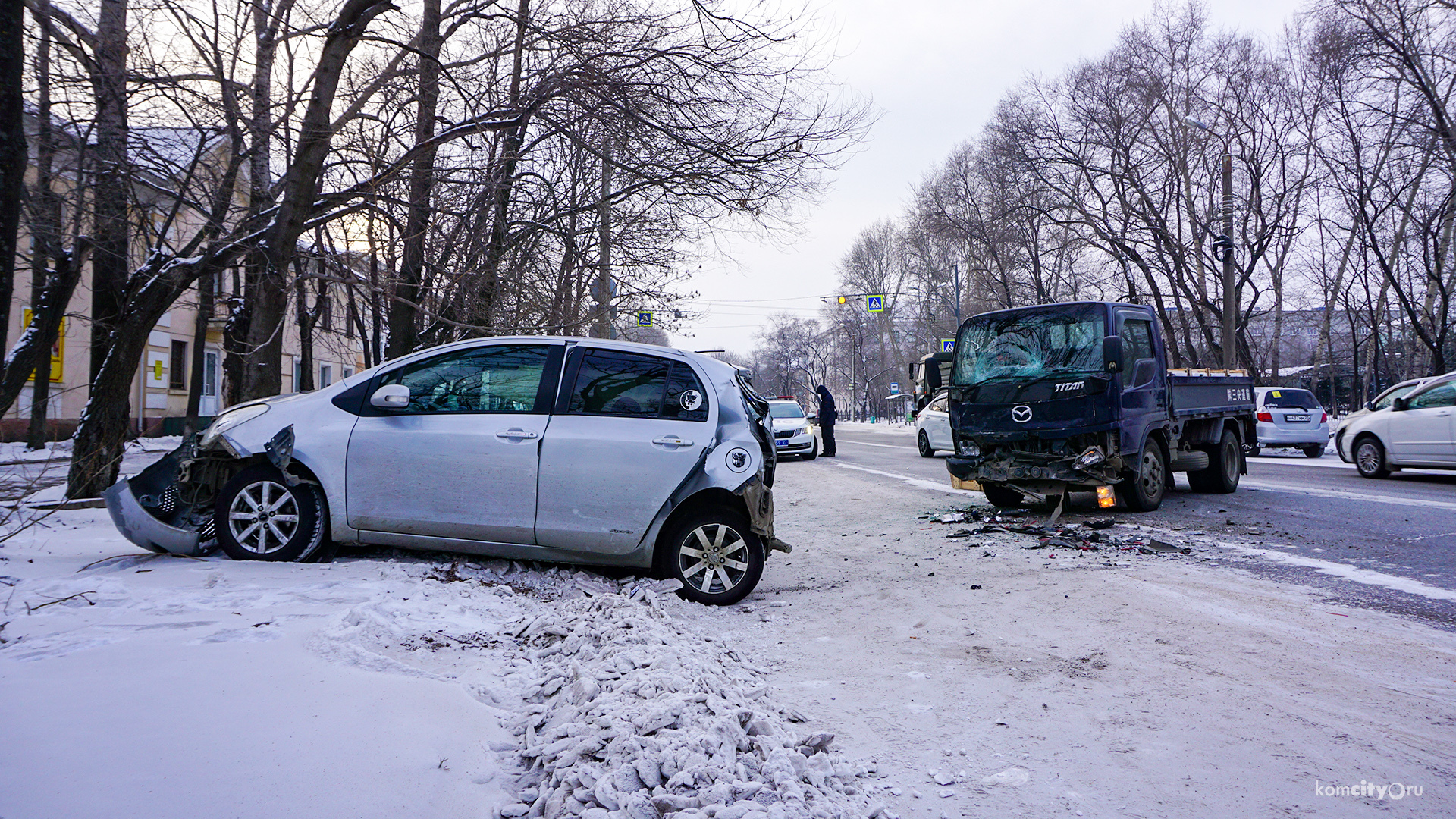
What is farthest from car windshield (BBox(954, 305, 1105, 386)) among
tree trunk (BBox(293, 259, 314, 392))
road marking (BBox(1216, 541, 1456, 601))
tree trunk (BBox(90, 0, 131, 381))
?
tree trunk (BBox(293, 259, 314, 392))

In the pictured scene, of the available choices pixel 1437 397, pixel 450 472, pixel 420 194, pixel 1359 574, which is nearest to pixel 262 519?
pixel 450 472

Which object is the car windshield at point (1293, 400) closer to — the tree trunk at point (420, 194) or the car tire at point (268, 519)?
the tree trunk at point (420, 194)

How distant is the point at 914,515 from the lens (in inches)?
417

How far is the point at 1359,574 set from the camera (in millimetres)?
6605

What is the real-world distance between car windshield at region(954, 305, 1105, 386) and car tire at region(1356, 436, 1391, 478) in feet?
26.2

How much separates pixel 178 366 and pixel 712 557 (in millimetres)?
31793

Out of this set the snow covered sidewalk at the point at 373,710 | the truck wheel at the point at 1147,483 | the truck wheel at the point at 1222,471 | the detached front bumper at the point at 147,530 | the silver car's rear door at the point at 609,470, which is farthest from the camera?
the truck wheel at the point at 1222,471

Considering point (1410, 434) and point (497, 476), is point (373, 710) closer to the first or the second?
point (497, 476)

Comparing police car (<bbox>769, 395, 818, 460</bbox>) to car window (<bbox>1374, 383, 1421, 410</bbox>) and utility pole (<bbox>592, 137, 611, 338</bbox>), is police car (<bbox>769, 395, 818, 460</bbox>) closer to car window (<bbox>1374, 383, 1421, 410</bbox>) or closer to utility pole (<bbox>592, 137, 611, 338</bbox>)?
utility pole (<bbox>592, 137, 611, 338</bbox>)

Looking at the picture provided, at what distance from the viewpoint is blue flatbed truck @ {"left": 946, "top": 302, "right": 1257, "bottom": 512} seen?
925 centimetres

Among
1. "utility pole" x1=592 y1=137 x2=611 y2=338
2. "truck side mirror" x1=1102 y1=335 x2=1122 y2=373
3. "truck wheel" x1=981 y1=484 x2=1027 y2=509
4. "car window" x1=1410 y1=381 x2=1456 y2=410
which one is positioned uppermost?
"utility pole" x1=592 y1=137 x2=611 y2=338

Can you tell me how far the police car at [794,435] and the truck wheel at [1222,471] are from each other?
10.0m

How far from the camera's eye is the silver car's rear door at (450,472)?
5613 millimetres

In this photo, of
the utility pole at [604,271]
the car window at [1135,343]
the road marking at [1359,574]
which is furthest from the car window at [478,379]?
the utility pole at [604,271]
